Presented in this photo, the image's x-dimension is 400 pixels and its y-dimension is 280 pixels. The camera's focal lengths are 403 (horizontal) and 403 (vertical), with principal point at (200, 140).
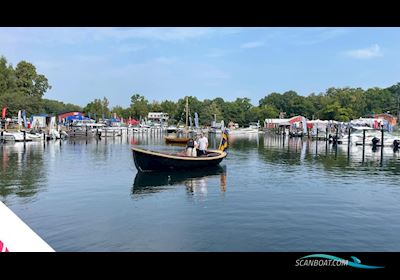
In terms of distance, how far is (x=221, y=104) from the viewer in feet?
360

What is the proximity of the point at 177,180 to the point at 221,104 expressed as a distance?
308 ft

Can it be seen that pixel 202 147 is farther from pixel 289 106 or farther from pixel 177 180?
pixel 289 106

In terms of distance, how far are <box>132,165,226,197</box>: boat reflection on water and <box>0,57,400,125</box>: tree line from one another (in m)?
47.2

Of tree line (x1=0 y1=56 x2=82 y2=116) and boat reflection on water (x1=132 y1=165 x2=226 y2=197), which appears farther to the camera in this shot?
tree line (x1=0 y1=56 x2=82 y2=116)

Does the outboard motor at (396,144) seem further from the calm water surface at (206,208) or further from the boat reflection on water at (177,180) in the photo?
the boat reflection on water at (177,180)

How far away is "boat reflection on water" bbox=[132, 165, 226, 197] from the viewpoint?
14539 mm

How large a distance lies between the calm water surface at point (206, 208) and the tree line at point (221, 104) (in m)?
48.1

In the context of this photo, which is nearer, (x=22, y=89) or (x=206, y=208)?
(x=206, y=208)
